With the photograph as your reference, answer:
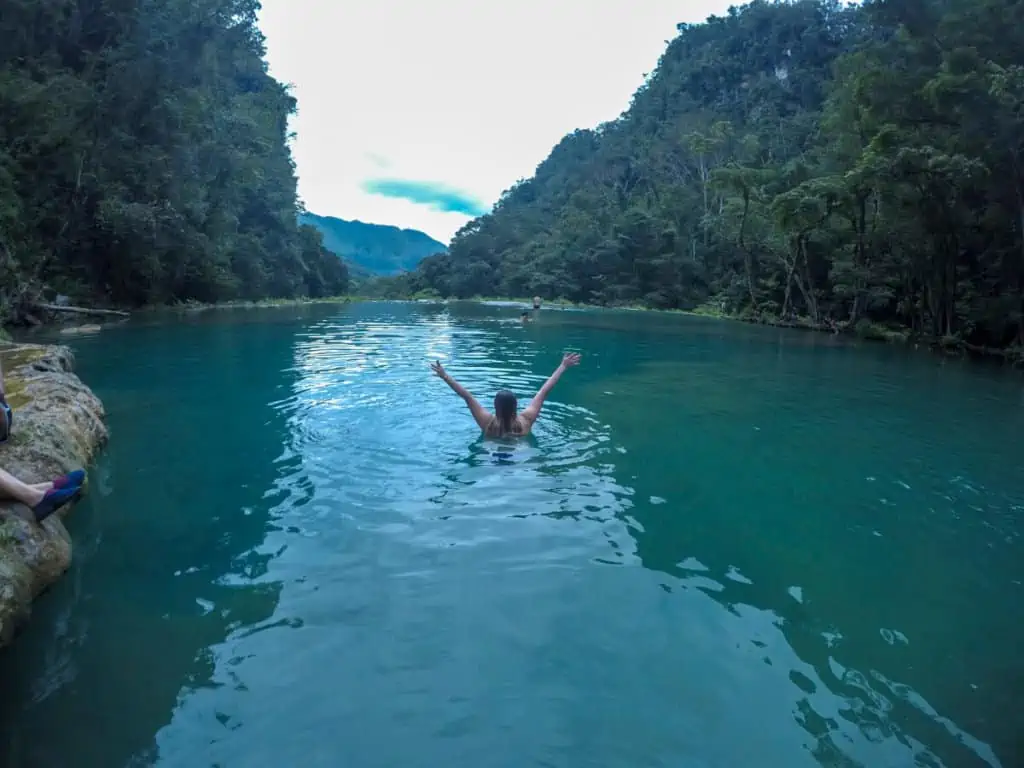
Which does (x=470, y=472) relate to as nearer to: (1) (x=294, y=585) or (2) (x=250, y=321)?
(1) (x=294, y=585)

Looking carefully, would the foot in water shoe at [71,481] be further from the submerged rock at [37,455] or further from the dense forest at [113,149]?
the dense forest at [113,149]

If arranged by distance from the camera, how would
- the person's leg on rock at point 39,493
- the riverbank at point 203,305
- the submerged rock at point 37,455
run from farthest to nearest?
1. the riverbank at point 203,305
2. the person's leg on rock at point 39,493
3. the submerged rock at point 37,455

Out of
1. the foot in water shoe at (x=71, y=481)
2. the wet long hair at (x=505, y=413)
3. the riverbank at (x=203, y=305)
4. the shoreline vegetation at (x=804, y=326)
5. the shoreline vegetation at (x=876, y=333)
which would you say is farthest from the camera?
the riverbank at (x=203, y=305)

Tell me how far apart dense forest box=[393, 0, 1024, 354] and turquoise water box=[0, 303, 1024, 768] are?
563 inches

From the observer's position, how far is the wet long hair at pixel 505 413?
817 cm

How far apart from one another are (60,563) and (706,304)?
54.5m

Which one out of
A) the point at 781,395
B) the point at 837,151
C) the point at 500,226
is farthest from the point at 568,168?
the point at 781,395

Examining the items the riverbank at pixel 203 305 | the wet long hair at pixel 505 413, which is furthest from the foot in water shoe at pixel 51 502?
the riverbank at pixel 203 305

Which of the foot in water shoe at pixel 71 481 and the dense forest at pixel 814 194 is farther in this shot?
the dense forest at pixel 814 194

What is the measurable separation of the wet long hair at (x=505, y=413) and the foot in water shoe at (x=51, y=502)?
4586mm

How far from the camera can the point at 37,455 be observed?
575cm

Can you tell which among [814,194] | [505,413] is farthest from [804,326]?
[505,413]

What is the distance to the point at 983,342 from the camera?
81.9 ft

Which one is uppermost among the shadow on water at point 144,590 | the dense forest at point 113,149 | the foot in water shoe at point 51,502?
the dense forest at point 113,149
